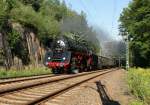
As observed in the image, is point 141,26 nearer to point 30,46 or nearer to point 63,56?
point 30,46

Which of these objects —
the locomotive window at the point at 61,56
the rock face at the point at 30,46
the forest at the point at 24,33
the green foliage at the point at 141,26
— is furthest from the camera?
the green foliage at the point at 141,26

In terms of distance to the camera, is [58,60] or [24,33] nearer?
[58,60]

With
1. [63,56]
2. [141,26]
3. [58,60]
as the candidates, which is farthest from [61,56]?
[141,26]

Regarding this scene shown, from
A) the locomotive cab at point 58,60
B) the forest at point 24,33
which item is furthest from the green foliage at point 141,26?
the locomotive cab at point 58,60

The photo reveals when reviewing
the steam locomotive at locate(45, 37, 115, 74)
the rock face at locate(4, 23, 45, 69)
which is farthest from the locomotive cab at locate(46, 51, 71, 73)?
the rock face at locate(4, 23, 45, 69)

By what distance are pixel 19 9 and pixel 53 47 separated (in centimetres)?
1588

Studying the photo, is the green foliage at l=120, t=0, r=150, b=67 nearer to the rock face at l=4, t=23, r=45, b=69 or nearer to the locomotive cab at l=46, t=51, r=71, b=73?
the rock face at l=4, t=23, r=45, b=69

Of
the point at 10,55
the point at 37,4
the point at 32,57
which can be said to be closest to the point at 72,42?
the point at 10,55

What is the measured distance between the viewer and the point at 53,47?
37.6m

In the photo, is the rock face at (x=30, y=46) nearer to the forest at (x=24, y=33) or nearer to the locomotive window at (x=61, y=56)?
the forest at (x=24, y=33)

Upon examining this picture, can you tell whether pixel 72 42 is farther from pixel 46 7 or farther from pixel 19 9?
pixel 46 7

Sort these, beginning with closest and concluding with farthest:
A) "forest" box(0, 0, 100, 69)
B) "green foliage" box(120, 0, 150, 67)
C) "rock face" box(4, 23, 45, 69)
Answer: "forest" box(0, 0, 100, 69) < "rock face" box(4, 23, 45, 69) < "green foliage" box(120, 0, 150, 67)

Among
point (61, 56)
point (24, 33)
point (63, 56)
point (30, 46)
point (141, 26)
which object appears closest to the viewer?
point (63, 56)

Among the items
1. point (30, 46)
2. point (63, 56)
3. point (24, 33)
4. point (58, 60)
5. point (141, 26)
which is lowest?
point (58, 60)
